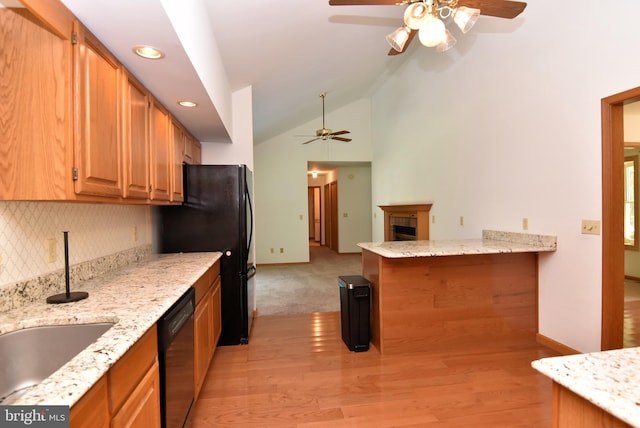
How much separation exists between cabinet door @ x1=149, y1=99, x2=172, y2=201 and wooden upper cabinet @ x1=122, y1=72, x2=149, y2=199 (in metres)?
0.10

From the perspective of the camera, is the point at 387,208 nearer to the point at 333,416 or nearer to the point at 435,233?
the point at 435,233

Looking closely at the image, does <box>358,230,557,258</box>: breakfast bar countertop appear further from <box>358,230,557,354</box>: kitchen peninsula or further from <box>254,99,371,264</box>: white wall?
<box>254,99,371,264</box>: white wall

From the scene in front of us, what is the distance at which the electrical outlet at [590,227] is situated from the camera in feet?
7.71

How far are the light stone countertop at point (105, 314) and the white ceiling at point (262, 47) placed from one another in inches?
49.1

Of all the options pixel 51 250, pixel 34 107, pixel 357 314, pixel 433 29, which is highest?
pixel 433 29

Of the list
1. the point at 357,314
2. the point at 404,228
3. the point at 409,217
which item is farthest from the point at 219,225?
the point at 404,228

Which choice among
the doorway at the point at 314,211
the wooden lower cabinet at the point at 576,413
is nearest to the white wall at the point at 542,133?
the wooden lower cabinet at the point at 576,413

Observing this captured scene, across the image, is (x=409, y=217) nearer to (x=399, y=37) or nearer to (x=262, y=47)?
(x=399, y=37)

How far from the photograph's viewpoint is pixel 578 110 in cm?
249

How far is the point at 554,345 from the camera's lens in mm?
2748

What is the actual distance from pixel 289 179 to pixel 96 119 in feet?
19.3

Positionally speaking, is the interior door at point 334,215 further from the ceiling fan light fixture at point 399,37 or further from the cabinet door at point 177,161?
the ceiling fan light fixture at point 399,37

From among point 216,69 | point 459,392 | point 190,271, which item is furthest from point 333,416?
point 216,69

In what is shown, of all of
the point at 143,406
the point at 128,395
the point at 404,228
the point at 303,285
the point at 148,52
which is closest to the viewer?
the point at 128,395
